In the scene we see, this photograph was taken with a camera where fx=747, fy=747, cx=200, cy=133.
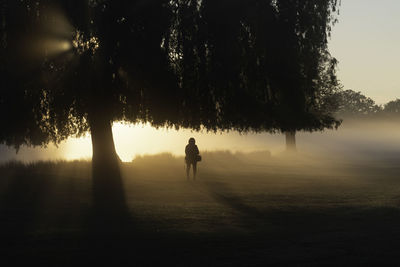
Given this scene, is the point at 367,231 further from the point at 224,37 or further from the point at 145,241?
the point at 224,37

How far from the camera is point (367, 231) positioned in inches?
577

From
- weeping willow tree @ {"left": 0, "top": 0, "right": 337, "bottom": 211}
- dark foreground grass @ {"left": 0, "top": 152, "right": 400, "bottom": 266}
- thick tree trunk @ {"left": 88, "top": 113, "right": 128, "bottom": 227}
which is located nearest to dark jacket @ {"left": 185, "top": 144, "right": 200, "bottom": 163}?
dark foreground grass @ {"left": 0, "top": 152, "right": 400, "bottom": 266}

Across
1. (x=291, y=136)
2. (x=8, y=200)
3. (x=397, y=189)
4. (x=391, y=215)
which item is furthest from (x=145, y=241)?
(x=291, y=136)

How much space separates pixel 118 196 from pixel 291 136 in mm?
50514

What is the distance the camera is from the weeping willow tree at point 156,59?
24.9m

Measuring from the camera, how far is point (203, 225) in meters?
15.6

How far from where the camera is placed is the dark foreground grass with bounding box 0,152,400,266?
1149cm

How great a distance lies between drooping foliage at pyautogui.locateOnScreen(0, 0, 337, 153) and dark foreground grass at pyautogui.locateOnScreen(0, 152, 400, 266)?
300 centimetres

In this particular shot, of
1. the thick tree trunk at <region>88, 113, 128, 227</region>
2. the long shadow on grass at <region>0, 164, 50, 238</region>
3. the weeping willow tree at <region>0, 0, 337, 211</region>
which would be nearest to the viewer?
the long shadow on grass at <region>0, 164, 50, 238</region>

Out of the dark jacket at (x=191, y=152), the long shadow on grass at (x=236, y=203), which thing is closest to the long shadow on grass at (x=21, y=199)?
the long shadow on grass at (x=236, y=203)

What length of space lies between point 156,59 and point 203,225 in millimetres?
10610

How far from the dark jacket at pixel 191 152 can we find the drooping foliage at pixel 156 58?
77.5 inches

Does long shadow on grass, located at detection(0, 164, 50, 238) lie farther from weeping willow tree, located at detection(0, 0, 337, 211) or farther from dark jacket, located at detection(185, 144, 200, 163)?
dark jacket, located at detection(185, 144, 200, 163)

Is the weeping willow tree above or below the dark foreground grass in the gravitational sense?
above
